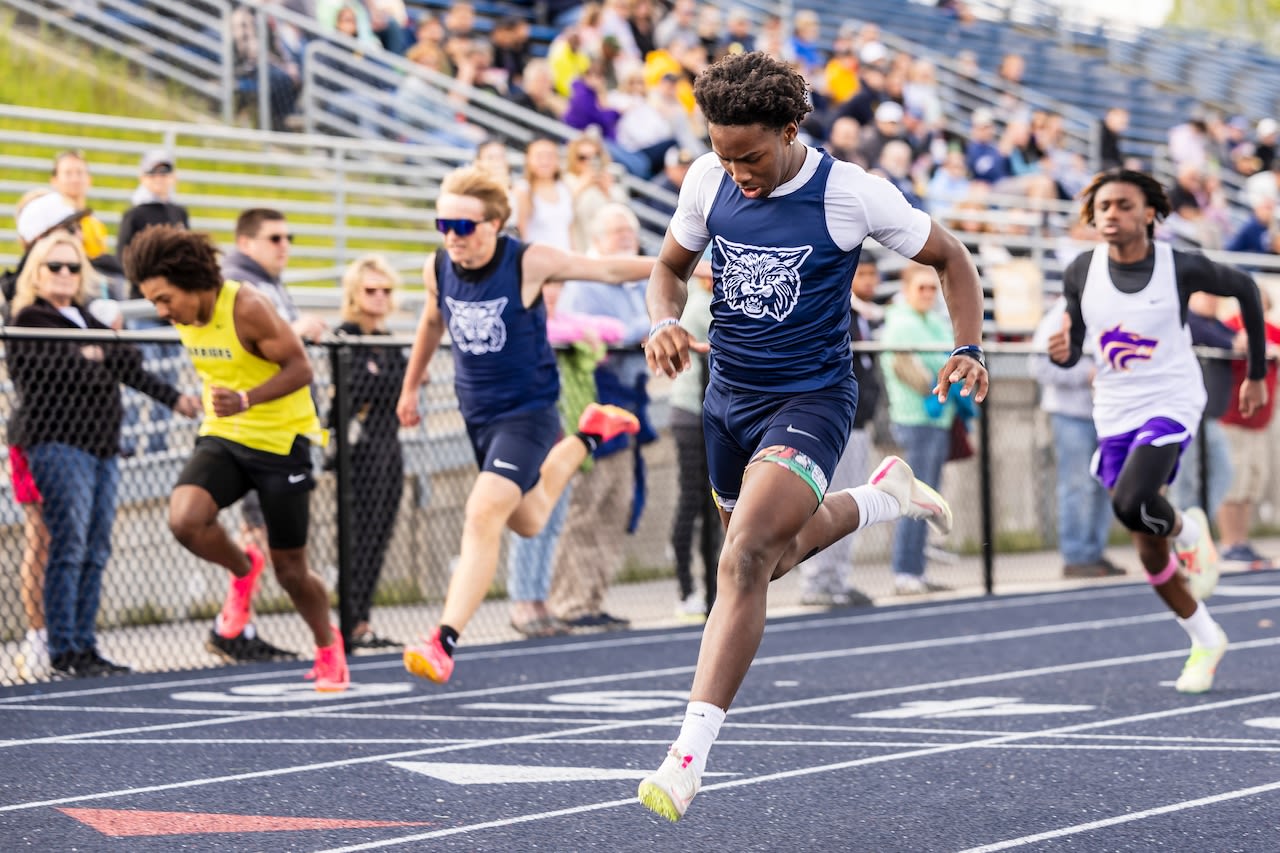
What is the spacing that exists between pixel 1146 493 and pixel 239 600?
431cm

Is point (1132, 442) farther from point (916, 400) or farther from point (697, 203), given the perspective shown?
point (916, 400)

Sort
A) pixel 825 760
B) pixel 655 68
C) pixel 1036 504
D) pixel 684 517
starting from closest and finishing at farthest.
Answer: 1. pixel 825 760
2. pixel 684 517
3. pixel 1036 504
4. pixel 655 68

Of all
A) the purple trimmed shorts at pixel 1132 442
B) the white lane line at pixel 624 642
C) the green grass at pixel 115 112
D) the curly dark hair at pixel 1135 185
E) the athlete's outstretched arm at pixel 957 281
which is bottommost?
the white lane line at pixel 624 642

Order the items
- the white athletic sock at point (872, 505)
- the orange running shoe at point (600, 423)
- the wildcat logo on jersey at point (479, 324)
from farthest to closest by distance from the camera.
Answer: the orange running shoe at point (600, 423)
the wildcat logo on jersey at point (479, 324)
the white athletic sock at point (872, 505)

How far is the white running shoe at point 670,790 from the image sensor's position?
4.70 m

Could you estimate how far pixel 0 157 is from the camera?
13.7 m

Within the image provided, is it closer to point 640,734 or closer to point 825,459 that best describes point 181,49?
point 640,734

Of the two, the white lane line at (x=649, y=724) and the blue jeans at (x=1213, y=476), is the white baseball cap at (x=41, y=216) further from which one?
the blue jeans at (x=1213, y=476)

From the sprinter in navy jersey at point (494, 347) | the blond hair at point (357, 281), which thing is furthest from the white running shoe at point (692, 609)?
the sprinter in navy jersey at point (494, 347)

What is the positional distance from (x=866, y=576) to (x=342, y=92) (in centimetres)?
699

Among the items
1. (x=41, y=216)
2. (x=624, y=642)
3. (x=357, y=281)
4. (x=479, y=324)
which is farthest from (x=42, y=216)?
(x=624, y=642)

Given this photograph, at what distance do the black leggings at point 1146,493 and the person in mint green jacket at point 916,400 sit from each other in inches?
170

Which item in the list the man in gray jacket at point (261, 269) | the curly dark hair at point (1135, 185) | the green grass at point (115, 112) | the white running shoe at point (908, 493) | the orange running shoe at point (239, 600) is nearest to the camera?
the white running shoe at point (908, 493)

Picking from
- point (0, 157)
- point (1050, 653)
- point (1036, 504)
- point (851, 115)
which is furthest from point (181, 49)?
point (1050, 653)
